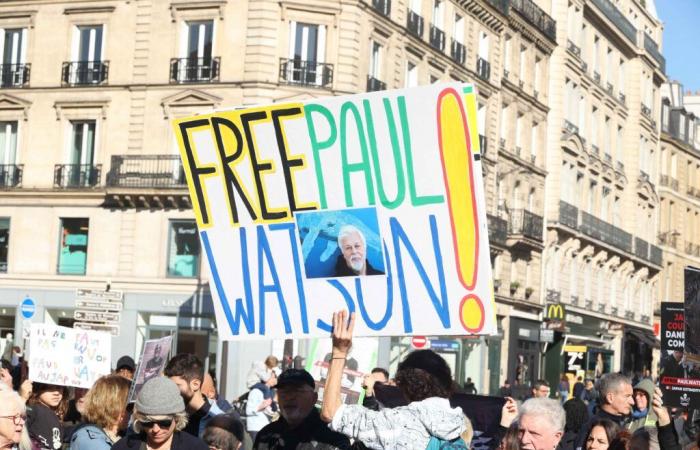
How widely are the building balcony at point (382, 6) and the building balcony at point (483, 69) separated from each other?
7.56 meters

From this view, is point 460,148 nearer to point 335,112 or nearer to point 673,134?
point 335,112

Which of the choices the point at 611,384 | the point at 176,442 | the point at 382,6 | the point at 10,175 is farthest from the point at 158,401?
the point at 10,175

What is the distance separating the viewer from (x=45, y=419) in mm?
9445

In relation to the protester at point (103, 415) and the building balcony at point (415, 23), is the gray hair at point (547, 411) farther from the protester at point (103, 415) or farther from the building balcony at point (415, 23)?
the building balcony at point (415, 23)

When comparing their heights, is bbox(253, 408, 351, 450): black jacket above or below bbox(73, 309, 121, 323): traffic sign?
below

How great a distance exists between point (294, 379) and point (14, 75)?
3656 centimetres

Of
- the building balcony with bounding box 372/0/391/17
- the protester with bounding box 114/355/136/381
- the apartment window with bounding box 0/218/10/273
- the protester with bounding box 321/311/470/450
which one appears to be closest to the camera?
the protester with bounding box 321/311/470/450

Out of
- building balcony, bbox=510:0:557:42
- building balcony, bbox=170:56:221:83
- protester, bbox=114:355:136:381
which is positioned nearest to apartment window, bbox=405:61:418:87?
building balcony, bbox=170:56:221:83

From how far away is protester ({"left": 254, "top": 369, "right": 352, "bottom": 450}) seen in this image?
6.93 meters

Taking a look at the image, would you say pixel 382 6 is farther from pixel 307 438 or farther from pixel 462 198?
pixel 307 438

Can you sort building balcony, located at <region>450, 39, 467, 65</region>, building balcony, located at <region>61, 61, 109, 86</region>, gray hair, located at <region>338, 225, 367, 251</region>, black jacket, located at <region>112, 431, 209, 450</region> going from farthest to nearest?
1. building balcony, located at <region>450, 39, 467, 65</region>
2. building balcony, located at <region>61, 61, 109, 86</region>
3. gray hair, located at <region>338, 225, 367, 251</region>
4. black jacket, located at <region>112, 431, 209, 450</region>

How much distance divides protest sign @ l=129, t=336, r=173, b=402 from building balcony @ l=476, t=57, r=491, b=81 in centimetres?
3808

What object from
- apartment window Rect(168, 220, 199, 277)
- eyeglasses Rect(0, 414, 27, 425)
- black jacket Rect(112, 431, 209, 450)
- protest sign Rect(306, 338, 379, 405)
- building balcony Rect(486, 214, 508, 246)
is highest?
building balcony Rect(486, 214, 508, 246)

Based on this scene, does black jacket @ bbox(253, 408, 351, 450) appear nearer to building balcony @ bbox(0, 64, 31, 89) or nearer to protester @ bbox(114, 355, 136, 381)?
protester @ bbox(114, 355, 136, 381)
